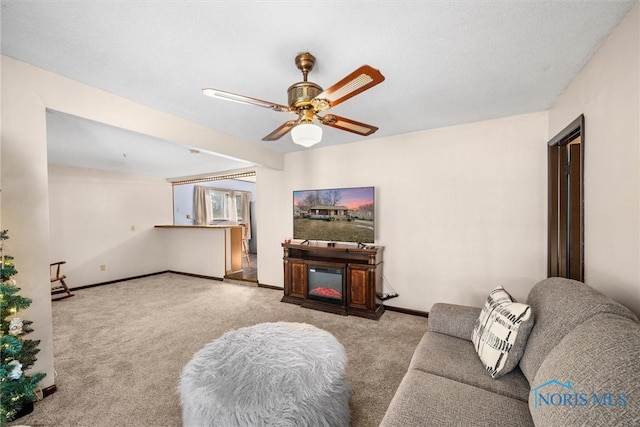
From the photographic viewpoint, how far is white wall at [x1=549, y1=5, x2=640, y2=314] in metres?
1.28

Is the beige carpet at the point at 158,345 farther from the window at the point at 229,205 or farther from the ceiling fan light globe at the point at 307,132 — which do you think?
the window at the point at 229,205

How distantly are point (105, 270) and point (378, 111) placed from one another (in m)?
5.68

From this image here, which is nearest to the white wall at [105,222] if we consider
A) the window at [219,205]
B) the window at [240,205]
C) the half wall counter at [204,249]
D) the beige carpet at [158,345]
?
the half wall counter at [204,249]

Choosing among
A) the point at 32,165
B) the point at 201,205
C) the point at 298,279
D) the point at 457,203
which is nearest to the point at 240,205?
the point at 201,205

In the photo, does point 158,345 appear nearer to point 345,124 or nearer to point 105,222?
point 345,124

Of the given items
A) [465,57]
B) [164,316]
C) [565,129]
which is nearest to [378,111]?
[465,57]

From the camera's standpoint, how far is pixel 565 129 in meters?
2.12

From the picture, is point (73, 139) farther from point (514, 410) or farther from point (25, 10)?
point (514, 410)

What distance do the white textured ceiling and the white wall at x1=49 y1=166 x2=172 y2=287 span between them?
372 cm

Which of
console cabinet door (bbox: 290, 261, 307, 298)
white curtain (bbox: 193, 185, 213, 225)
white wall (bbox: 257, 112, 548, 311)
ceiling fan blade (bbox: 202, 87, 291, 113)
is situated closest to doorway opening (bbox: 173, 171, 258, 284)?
white curtain (bbox: 193, 185, 213, 225)

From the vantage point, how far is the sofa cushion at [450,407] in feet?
3.34

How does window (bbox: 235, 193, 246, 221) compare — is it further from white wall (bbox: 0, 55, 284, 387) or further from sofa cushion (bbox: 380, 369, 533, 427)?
sofa cushion (bbox: 380, 369, 533, 427)

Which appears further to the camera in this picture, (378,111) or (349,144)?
(349,144)

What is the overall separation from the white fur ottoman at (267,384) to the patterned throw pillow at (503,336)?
0.81 m
